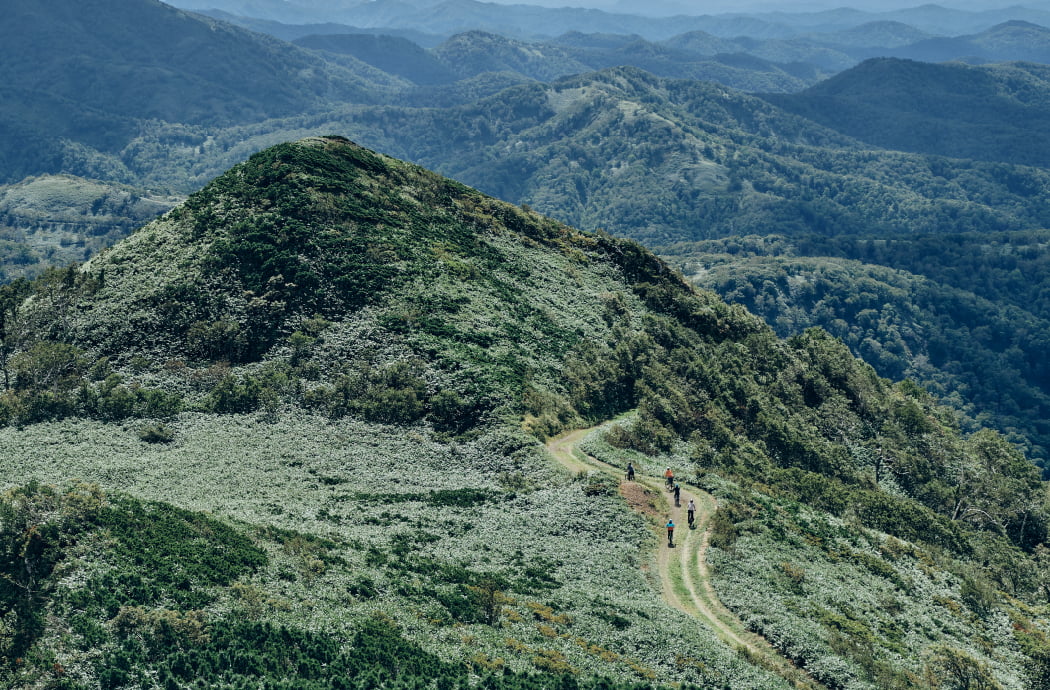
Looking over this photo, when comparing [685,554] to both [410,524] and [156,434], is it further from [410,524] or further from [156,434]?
[156,434]

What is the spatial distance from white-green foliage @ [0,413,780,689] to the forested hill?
0.22m

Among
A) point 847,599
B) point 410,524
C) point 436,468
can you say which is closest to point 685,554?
point 847,599

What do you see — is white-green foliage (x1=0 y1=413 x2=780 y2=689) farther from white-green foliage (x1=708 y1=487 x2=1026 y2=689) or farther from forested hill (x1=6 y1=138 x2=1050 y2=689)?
white-green foliage (x1=708 y1=487 x2=1026 y2=689)

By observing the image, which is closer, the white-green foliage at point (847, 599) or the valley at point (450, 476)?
the valley at point (450, 476)

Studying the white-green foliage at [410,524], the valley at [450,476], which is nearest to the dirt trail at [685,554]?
the valley at [450,476]

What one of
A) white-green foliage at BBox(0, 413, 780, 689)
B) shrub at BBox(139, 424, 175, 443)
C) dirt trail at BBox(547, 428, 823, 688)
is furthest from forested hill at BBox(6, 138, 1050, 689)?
dirt trail at BBox(547, 428, 823, 688)

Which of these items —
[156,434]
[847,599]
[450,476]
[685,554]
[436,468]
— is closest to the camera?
[847,599]

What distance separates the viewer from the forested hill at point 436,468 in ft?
113

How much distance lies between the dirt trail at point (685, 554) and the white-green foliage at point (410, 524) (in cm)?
143

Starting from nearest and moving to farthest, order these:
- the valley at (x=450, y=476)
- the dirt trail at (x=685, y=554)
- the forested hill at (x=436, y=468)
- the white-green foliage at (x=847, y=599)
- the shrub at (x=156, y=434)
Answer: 1. the valley at (x=450, y=476)
2. the forested hill at (x=436, y=468)
3. the dirt trail at (x=685, y=554)
4. the white-green foliage at (x=847, y=599)
5. the shrub at (x=156, y=434)

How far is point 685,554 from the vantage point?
49281 mm

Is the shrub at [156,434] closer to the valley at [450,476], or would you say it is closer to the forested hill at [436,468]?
the forested hill at [436,468]

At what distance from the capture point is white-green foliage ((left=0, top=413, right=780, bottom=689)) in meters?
36.4

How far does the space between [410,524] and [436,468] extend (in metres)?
9.98
